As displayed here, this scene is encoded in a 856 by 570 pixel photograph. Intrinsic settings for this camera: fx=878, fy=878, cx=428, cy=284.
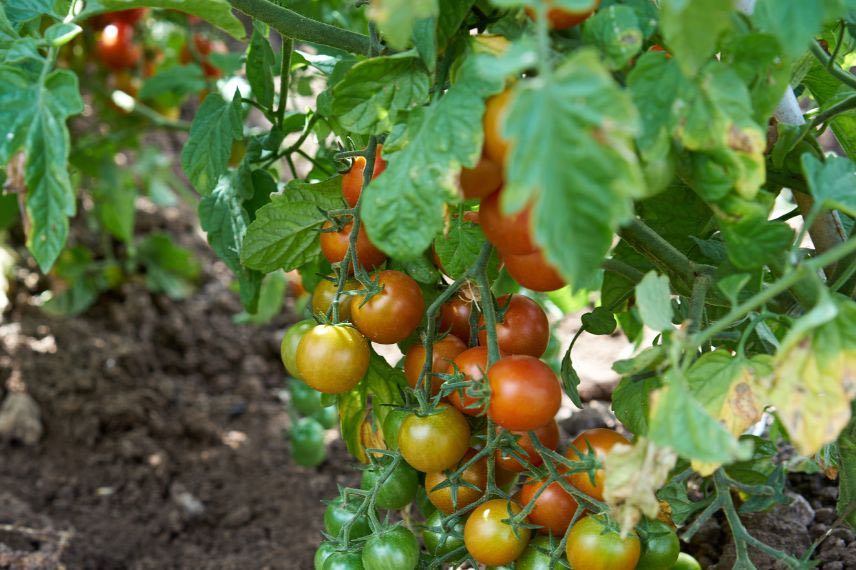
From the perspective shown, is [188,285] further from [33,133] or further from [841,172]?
[841,172]

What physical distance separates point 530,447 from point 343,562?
295 millimetres

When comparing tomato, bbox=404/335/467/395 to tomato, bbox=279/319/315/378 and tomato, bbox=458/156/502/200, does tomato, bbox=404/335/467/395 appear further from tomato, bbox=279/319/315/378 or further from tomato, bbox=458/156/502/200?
tomato, bbox=458/156/502/200

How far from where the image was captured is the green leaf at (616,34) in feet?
2.70

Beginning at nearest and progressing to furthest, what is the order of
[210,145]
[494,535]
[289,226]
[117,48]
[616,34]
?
[616,34]
[494,535]
[289,226]
[210,145]
[117,48]

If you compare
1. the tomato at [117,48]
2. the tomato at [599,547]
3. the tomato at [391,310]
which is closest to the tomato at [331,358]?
the tomato at [391,310]

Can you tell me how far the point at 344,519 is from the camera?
122cm

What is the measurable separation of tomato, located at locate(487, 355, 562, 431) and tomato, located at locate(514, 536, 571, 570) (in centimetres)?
19

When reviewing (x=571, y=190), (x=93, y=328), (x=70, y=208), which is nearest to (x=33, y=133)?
(x=70, y=208)

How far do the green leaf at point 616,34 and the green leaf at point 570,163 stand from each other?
187 millimetres

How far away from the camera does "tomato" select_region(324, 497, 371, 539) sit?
1226 millimetres

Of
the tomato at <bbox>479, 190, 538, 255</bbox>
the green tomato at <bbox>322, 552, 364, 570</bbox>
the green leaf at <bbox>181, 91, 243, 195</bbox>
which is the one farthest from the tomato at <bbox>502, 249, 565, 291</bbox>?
the green leaf at <bbox>181, 91, 243, 195</bbox>

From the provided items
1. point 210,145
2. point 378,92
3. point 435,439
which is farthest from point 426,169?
point 210,145

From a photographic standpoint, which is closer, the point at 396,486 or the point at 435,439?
the point at 435,439

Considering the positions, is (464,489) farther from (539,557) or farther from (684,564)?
(684,564)
